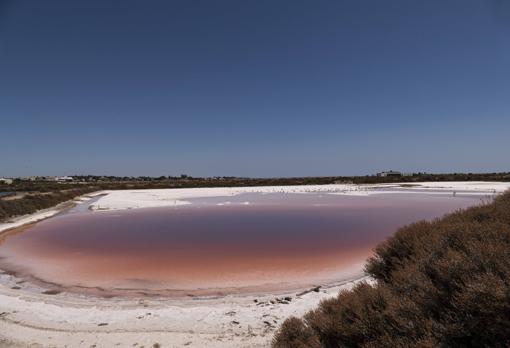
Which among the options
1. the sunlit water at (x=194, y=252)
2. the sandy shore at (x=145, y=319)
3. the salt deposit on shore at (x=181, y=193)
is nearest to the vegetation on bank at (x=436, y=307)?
the sandy shore at (x=145, y=319)

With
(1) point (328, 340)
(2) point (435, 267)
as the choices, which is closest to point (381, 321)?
(1) point (328, 340)

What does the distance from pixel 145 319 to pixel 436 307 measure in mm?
4495

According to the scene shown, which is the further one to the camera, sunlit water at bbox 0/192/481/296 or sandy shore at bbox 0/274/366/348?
sunlit water at bbox 0/192/481/296

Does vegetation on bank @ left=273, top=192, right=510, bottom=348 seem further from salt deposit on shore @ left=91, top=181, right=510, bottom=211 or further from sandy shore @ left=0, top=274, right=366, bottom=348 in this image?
salt deposit on shore @ left=91, top=181, right=510, bottom=211

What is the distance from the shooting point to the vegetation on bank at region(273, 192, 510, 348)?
8.61ft

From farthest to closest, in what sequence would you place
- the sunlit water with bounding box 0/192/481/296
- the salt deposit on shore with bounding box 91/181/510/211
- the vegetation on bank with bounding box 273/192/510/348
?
the salt deposit on shore with bounding box 91/181/510/211 → the sunlit water with bounding box 0/192/481/296 → the vegetation on bank with bounding box 273/192/510/348

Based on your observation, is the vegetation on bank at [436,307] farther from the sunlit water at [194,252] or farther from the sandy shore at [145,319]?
the sunlit water at [194,252]

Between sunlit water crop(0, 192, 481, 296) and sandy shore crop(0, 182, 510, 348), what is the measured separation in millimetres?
716

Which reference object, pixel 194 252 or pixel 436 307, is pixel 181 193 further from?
pixel 436 307

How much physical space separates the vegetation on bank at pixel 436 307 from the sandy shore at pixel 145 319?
3.94ft

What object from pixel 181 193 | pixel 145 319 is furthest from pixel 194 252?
pixel 181 193

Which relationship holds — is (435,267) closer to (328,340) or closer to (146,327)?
(328,340)

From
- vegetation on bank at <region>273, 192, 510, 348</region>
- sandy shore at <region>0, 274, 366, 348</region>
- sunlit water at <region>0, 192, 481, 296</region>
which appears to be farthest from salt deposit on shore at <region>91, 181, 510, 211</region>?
vegetation on bank at <region>273, 192, 510, 348</region>

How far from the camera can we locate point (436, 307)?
9.93 ft
